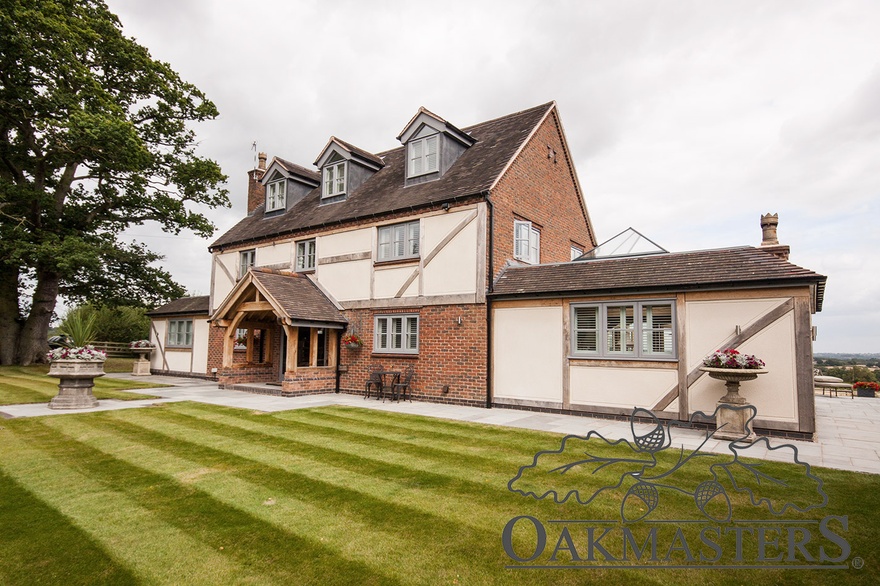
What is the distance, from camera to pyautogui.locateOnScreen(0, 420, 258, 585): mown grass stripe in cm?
389

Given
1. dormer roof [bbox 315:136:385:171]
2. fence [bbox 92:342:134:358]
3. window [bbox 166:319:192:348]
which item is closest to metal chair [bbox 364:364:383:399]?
dormer roof [bbox 315:136:385:171]

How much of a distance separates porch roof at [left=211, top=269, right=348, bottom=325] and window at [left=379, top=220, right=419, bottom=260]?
2.67 meters

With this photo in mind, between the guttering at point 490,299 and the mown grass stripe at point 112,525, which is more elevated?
the guttering at point 490,299

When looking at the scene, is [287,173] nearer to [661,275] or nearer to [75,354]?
[75,354]

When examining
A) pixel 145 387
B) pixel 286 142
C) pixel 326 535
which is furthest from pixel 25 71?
pixel 326 535

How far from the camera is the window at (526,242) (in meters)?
15.1

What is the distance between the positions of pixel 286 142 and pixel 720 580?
27.1 metres

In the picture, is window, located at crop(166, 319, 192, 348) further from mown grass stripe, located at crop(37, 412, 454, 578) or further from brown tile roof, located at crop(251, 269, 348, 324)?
mown grass stripe, located at crop(37, 412, 454, 578)

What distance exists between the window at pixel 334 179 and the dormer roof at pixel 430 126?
10.8ft

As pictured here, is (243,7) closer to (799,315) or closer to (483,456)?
(483,456)

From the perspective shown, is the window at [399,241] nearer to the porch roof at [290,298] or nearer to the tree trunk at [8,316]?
the porch roof at [290,298]

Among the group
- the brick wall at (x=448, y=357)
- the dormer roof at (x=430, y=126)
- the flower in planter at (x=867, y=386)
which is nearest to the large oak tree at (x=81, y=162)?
the dormer roof at (x=430, y=126)

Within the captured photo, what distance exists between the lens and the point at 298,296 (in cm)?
1630

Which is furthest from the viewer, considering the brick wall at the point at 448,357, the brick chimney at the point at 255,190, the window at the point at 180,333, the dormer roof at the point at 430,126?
the brick chimney at the point at 255,190
